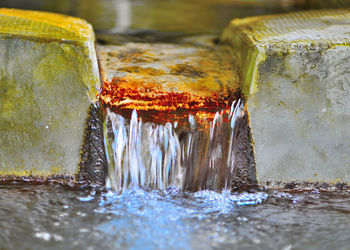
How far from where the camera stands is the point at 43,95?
8.82 feet

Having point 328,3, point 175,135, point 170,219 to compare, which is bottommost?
point 170,219

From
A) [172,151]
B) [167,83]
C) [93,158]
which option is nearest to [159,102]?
[167,83]

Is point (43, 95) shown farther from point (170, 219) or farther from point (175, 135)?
point (170, 219)

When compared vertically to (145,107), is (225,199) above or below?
below

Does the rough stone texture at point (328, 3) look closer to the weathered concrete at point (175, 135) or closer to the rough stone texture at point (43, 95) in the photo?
the weathered concrete at point (175, 135)

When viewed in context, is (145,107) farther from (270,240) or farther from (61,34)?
(270,240)

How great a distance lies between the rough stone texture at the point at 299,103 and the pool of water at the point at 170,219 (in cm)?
19

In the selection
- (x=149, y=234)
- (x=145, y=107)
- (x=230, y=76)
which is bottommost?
(x=149, y=234)

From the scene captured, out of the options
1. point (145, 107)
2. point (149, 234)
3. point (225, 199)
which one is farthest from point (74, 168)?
point (225, 199)

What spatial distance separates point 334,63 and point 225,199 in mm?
1135

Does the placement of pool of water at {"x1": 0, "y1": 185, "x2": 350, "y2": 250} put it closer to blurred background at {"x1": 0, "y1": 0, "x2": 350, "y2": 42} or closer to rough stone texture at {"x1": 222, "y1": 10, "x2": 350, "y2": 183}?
rough stone texture at {"x1": 222, "y1": 10, "x2": 350, "y2": 183}

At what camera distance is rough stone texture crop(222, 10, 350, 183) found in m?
2.70

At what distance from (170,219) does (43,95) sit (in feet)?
3.76

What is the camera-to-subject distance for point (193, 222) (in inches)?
93.4
